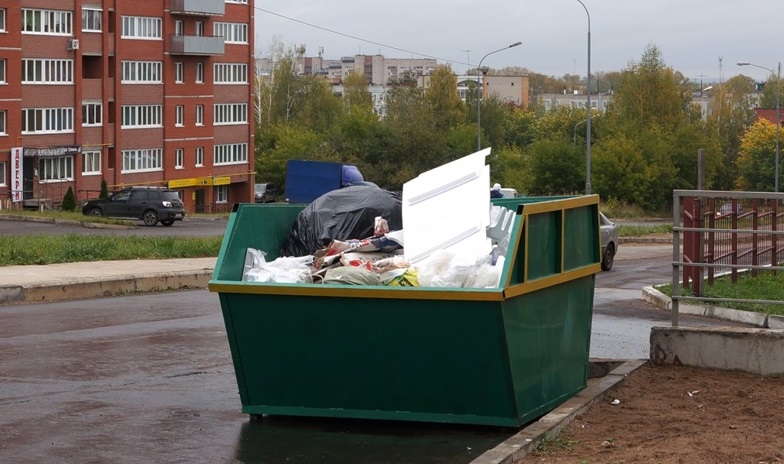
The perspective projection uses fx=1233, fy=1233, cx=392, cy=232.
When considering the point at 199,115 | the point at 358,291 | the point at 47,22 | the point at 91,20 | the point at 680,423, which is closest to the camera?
the point at 358,291

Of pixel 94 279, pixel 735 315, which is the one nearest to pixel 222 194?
pixel 94 279

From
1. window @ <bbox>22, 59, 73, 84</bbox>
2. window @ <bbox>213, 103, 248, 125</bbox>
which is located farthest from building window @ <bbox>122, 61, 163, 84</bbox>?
window @ <bbox>213, 103, 248, 125</bbox>

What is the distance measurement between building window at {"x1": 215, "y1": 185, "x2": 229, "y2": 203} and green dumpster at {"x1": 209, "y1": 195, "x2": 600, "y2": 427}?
259 feet

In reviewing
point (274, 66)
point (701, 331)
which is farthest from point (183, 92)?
point (701, 331)

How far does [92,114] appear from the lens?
7356cm

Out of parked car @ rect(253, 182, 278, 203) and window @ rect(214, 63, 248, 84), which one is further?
parked car @ rect(253, 182, 278, 203)

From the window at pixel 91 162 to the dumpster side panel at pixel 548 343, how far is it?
66.4 metres

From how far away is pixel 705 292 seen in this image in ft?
54.8

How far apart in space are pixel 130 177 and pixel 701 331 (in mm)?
69657

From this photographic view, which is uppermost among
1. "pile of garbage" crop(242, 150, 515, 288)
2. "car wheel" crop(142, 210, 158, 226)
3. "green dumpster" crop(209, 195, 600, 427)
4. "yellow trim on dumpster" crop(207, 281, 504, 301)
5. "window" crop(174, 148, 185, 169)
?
"window" crop(174, 148, 185, 169)

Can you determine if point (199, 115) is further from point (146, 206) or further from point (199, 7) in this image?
point (146, 206)

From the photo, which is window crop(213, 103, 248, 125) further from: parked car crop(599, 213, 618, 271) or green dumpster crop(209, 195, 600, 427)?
green dumpster crop(209, 195, 600, 427)

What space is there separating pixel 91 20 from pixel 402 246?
2670 inches

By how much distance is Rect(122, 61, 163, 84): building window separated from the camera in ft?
250
